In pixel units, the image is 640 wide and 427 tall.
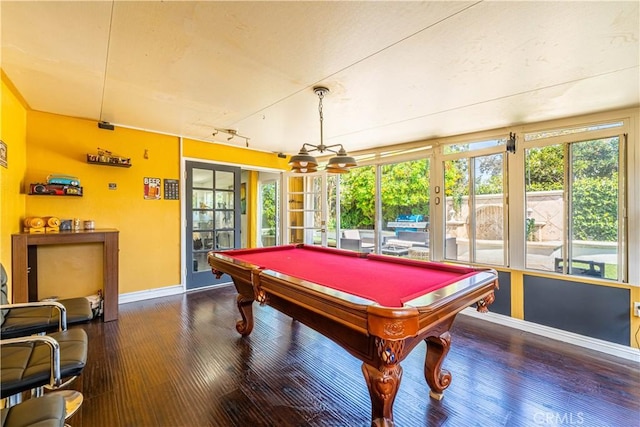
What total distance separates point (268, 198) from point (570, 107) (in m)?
5.19

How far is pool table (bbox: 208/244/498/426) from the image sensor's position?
132cm

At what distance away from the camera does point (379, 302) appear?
1445mm

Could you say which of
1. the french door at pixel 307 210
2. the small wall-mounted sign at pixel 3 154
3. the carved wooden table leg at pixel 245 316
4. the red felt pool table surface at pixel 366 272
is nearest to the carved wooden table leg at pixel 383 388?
the red felt pool table surface at pixel 366 272

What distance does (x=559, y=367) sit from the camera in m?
2.38

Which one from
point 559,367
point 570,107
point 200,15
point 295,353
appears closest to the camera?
point 200,15

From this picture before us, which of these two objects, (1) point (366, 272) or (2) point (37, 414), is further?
(1) point (366, 272)

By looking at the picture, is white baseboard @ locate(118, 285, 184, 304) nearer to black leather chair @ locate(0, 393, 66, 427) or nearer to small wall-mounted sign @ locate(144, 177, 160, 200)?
small wall-mounted sign @ locate(144, 177, 160, 200)

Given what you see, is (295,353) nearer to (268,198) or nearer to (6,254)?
(6,254)

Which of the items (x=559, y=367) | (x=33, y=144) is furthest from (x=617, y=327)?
(x=33, y=144)

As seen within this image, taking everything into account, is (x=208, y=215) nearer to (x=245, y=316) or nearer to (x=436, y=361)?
(x=245, y=316)

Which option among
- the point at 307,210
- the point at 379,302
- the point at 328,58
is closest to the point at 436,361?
the point at 379,302

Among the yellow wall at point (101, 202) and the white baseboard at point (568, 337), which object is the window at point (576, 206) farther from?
the yellow wall at point (101, 202)

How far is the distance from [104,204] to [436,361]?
408 centimetres

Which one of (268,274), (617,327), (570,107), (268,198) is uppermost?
(570,107)
